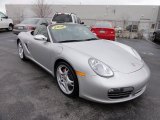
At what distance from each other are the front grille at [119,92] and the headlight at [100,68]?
24cm

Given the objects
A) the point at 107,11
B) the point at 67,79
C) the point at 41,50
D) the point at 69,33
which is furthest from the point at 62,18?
the point at 107,11

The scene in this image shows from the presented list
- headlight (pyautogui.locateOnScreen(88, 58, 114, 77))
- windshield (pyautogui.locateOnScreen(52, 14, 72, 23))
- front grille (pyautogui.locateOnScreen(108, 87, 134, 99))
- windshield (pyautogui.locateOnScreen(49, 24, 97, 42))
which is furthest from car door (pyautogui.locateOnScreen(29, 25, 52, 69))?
windshield (pyautogui.locateOnScreen(52, 14, 72, 23))

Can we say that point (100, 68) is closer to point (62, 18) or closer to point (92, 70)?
point (92, 70)

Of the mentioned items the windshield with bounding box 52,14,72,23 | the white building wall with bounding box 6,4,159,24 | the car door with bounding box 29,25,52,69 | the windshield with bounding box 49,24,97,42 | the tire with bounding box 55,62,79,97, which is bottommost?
the tire with bounding box 55,62,79,97

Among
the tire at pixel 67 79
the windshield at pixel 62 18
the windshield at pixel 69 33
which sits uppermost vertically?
the windshield at pixel 62 18

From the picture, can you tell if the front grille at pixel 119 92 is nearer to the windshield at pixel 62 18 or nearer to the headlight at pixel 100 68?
the headlight at pixel 100 68

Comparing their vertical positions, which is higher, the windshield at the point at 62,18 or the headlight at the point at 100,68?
the windshield at the point at 62,18

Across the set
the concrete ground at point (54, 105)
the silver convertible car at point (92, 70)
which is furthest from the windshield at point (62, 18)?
the concrete ground at point (54, 105)

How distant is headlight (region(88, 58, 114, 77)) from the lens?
2176 mm

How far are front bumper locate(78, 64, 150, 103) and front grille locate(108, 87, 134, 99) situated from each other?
0.13ft

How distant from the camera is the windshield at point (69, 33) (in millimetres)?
3209

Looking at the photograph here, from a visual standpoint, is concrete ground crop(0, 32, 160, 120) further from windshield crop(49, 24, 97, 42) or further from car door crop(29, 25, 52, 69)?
windshield crop(49, 24, 97, 42)

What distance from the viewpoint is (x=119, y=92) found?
2127 millimetres

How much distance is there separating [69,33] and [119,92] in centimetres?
193
